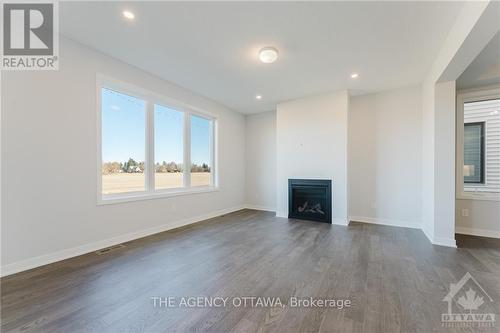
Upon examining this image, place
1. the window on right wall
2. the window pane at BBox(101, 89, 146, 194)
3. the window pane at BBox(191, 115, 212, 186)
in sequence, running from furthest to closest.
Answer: the window pane at BBox(191, 115, 212, 186)
the window on right wall
the window pane at BBox(101, 89, 146, 194)

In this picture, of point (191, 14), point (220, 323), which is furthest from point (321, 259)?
point (191, 14)

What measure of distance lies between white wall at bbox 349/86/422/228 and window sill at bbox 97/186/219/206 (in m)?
3.46

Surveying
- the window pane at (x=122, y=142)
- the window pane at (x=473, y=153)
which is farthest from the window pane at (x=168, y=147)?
the window pane at (x=473, y=153)

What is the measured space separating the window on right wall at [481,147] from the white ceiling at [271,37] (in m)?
1.19

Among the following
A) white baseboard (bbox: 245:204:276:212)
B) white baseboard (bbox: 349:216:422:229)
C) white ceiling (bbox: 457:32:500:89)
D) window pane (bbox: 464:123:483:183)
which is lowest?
white baseboard (bbox: 245:204:276:212)

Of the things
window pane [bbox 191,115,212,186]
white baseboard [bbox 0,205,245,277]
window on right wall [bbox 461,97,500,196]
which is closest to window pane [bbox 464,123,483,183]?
window on right wall [bbox 461,97,500,196]

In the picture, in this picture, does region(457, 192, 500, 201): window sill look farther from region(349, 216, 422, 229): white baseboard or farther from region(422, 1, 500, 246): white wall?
region(349, 216, 422, 229): white baseboard

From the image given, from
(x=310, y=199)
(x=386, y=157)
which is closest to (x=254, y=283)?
(x=310, y=199)

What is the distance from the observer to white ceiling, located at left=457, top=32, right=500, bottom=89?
286 cm

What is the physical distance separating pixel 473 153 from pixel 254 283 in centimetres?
470

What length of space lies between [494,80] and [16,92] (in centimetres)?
678

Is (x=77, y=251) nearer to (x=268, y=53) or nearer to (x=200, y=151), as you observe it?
(x=200, y=151)

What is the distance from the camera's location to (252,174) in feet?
21.1

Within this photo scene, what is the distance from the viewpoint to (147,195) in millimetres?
3803
